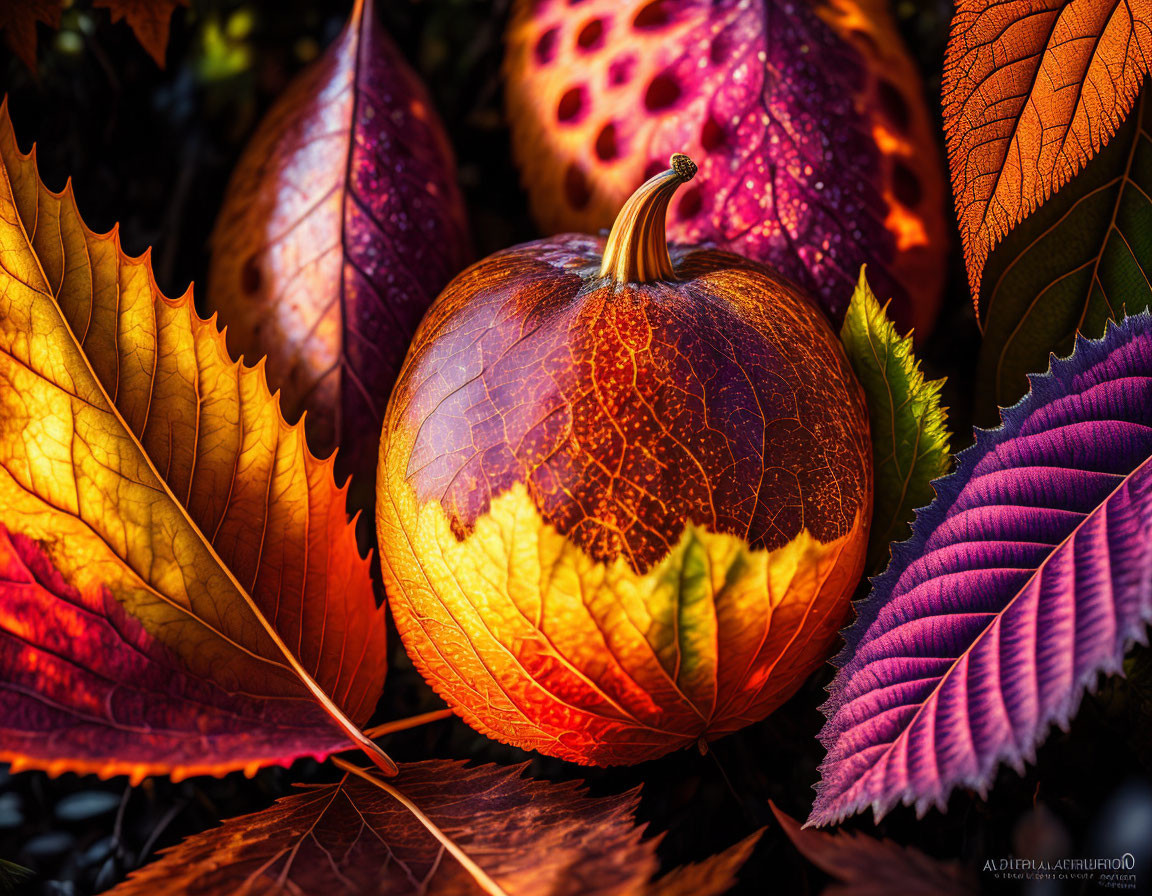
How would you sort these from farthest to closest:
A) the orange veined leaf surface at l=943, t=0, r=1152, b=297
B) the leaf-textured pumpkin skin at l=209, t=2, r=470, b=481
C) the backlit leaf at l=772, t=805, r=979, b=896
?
the leaf-textured pumpkin skin at l=209, t=2, r=470, b=481
the orange veined leaf surface at l=943, t=0, r=1152, b=297
the backlit leaf at l=772, t=805, r=979, b=896

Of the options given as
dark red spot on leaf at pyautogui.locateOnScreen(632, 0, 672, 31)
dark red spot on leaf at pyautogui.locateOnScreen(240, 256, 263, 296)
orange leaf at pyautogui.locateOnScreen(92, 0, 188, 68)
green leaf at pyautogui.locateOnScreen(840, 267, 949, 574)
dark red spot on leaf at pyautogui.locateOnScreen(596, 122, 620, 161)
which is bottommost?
green leaf at pyautogui.locateOnScreen(840, 267, 949, 574)


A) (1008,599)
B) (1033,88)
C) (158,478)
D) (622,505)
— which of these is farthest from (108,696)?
(1033,88)

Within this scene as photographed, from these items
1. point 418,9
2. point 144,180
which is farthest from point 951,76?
point 144,180

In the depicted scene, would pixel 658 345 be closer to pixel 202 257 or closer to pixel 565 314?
pixel 565 314

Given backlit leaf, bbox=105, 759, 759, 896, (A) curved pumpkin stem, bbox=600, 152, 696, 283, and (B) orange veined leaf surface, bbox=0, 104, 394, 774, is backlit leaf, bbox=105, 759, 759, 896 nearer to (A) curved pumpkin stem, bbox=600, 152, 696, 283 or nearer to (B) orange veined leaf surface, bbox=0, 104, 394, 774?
(B) orange veined leaf surface, bbox=0, 104, 394, 774

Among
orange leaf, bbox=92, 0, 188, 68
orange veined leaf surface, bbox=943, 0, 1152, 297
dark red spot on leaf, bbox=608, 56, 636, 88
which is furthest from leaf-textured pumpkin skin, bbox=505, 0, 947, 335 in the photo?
orange leaf, bbox=92, 0, 188, 68

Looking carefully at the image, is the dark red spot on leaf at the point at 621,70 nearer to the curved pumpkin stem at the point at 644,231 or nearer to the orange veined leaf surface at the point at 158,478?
the curved pumpkin stem at the point at 644,231
